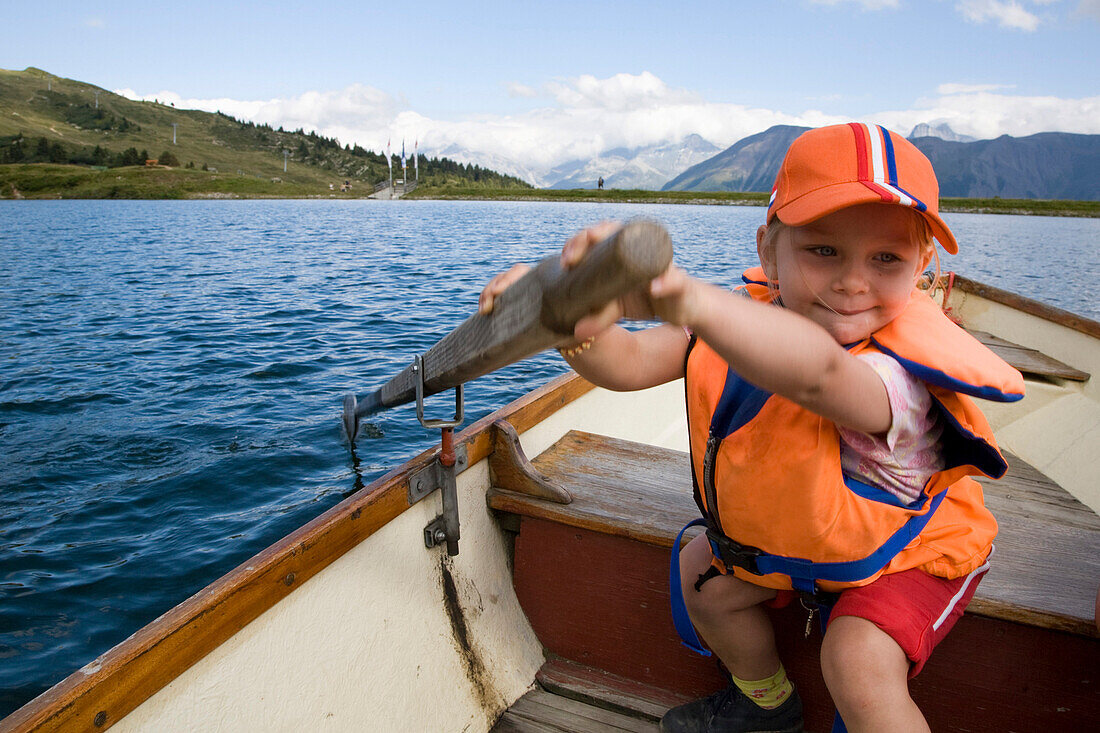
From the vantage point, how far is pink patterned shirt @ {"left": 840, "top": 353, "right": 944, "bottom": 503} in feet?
3.81

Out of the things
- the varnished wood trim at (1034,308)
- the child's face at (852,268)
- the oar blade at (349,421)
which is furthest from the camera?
the oar blade at (349,421)

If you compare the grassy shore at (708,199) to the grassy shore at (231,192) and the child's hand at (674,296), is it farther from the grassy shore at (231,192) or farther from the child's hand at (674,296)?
the child's hand at (674,296)

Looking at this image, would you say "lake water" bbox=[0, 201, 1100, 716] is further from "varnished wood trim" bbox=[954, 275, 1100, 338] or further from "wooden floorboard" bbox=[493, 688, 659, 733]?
"varnished wood trim" bbox=[954, 275, 1100, 338]

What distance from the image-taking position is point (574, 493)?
244 centimetres

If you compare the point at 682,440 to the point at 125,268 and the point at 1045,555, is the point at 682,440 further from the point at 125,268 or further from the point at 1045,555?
the point at 125,268

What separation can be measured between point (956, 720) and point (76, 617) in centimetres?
416

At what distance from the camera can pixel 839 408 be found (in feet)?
3.50

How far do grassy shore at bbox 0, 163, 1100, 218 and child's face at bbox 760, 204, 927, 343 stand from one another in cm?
7770

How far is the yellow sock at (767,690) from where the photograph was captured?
1.91 metres

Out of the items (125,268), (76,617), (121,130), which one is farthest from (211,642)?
(121,130)

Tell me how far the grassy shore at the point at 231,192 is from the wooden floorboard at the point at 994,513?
76.3 metres

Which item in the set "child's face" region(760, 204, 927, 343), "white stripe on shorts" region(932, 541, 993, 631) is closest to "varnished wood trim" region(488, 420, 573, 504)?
"white stripe on shorts" region(932, 541, 993, 631)

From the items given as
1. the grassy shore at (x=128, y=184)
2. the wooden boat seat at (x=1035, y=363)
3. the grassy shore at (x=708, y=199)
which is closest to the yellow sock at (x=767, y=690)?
the wooden boat seat at (x=1035, y=363)

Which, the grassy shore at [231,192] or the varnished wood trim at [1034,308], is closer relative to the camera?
the varnished wood trim at [1034,308]
